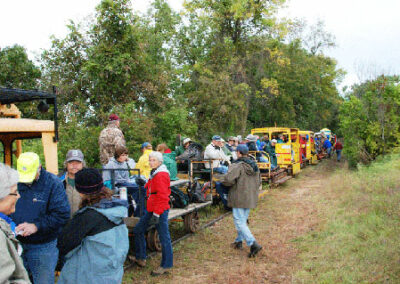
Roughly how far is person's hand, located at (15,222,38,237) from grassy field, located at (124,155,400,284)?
2.82 metres

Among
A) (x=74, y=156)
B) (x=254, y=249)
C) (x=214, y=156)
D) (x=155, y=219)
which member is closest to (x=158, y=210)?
(x=155, y=219)

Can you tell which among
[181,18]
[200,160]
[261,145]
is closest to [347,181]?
[261,145]

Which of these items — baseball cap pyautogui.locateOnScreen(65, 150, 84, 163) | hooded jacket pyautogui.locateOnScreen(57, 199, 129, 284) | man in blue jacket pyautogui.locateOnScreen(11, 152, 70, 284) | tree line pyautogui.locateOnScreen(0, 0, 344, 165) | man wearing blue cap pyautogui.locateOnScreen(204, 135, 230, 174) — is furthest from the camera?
tree line pyautogui.locateOnScreen(0, 0, 344, 165)

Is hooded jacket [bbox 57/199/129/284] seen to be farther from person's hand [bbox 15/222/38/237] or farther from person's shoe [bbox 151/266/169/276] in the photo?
person's shoe [bbox 151/266/169/276]

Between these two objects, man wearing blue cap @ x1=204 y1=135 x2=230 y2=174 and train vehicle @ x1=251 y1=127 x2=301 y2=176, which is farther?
train vehicle @ x1=251 y1=127 x2=301 y2=176

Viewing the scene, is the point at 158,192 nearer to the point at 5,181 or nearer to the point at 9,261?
the point at 5,181

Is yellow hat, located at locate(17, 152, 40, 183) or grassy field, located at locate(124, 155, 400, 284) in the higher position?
yellow hat, located at locate(17, 152, 40, 183)

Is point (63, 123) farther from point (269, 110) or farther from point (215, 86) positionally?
point (269, 110)

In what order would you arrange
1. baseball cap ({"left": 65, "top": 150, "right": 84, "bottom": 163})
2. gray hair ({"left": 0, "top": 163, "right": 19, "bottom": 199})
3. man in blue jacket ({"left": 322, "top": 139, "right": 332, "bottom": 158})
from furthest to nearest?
man in blue jacket ({"left": 322, "top": 139, "right": 332, "bottom": 158}) → baseball cap ({"left": 65, "top": 150, "right": 84, "bottom": 163}) → gray hair ({"left": 0, "top": 163, "right": 19, "bottom": 199})

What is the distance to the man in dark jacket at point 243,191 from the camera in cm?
670

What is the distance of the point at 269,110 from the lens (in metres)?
32.4

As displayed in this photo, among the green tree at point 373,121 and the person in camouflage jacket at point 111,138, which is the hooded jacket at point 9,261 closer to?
the person in camouflage jacket at point 111,138

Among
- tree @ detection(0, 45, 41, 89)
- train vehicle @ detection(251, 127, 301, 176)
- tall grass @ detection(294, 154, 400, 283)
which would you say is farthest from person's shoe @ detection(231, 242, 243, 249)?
tree @ detection(0, 45, 41, 89)

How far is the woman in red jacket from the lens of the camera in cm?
575
